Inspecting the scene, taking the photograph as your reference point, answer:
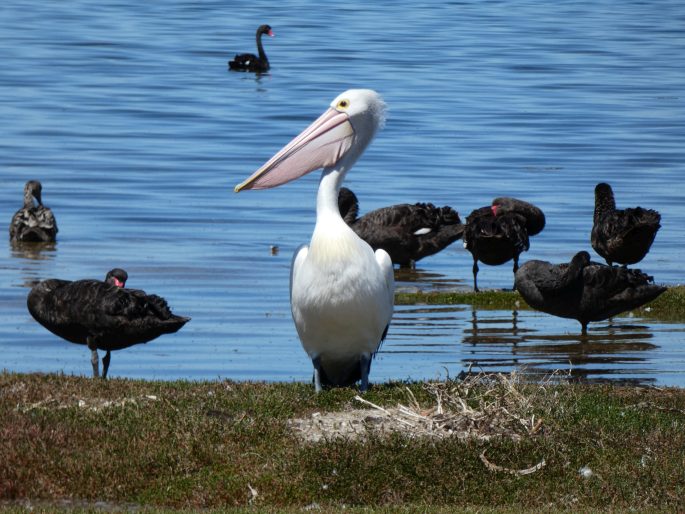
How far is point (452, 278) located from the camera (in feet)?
65.9

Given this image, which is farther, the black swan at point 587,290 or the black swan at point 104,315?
the black swan at point 587,290

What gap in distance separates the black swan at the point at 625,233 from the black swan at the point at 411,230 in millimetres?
2463

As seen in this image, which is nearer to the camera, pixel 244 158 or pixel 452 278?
pixel 452 278

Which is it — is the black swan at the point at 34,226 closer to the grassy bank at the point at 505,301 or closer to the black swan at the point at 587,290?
the grassy bank at the point at 505,301

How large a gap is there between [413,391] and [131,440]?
228cm

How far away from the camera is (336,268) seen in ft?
33.8

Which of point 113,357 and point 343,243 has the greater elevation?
point 343,243

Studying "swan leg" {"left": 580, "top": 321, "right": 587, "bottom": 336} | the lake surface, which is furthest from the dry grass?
"swan leg" {"left": 580, "top": 321, "right": 587, "bottom": 336}

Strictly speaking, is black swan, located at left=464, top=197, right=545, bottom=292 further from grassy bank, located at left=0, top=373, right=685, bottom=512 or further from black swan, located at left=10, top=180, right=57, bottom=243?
grassy bank, located at left=0, top=373, right=685, bottom=512

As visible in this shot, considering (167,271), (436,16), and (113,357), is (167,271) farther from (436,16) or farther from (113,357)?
(436,16)

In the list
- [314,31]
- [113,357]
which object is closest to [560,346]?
[113,357]

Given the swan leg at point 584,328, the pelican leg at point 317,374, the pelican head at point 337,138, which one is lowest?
the swan leg at point 584,328

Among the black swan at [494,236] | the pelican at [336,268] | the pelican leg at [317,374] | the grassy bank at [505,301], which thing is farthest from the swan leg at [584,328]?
the pelican leg at [317,374]

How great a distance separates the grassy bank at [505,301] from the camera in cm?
1673
